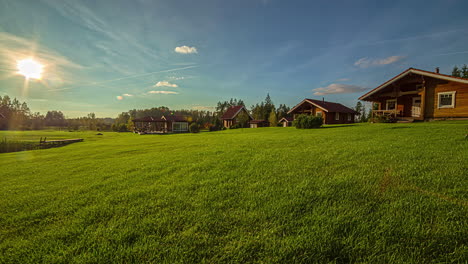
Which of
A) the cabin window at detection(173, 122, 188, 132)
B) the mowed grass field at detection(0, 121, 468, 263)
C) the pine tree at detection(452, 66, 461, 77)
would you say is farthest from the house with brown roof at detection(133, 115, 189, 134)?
the pine tree at detection(452, 66, 461, 77)

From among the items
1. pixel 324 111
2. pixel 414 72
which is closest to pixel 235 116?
pixel 324 111

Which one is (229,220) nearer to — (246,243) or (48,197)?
(246,243)

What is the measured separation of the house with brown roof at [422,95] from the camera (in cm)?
1541

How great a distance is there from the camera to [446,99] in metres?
16.1

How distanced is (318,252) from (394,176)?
291 cm

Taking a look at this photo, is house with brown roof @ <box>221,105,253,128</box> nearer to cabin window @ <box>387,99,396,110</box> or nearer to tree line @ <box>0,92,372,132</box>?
tree line @ <box>0,92,372,132</box>

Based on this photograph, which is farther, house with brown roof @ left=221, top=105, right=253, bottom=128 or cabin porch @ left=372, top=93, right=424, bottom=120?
house with brown roof @ left=221, top=105, right=253, bottom=128

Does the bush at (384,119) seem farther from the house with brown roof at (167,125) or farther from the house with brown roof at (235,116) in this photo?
the house with brown roof at (167,125)

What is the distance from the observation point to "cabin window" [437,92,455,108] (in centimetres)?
1564

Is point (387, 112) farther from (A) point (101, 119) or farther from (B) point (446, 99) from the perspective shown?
(A) point (101, 119)

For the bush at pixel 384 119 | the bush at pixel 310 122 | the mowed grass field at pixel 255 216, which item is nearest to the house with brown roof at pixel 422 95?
the bush at pixel 384 119

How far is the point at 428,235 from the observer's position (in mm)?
2035

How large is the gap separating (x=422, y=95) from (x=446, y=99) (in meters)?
1.61

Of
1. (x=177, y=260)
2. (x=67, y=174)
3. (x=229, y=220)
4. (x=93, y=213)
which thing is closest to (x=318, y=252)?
(x=229, y=220)
